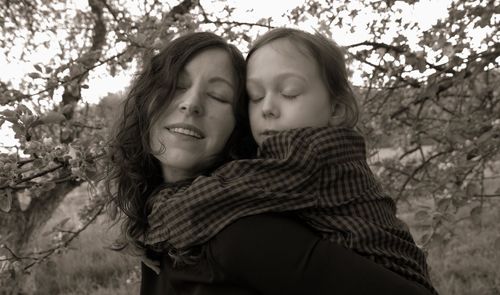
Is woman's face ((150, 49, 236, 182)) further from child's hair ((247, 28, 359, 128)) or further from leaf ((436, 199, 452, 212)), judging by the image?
leaf ((436, 199, 452, 212))

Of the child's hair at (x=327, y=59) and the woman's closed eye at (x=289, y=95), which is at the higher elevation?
the child's hair at (x=327, y=59)

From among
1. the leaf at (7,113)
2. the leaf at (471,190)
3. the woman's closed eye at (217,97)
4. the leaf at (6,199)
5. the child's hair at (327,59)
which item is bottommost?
the leaf at (6,199)

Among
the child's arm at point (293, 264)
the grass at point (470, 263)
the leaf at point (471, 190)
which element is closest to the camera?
the child's arm at point (293, 264)

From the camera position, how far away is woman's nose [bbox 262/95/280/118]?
124 centimetres

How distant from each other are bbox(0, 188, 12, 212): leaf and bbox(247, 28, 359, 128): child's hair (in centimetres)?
76

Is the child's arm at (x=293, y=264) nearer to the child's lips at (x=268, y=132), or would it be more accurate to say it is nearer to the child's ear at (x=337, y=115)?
the child's lips at (x=268, y=132)

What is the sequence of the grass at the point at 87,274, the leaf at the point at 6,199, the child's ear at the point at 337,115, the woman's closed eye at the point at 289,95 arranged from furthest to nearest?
the grass at the point at 87,274
the leaf at the point at 6,199
the child's ear at the point at 337,115
the woman's closed eye at the point at 289,95

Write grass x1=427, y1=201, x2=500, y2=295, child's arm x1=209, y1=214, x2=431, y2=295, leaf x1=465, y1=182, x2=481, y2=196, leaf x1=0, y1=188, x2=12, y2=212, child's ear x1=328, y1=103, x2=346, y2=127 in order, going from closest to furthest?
child's arm x1=209, y1=214, x2=431, y2=295 → child's ear x1=328, y1=103, x2=346, y2=127 → leaf x1=0, y1=188, x2=12, y2=212 → leaf x1=465, y1=182, x2=481, y2=196 → grass x1=427, y1=201, x2=500, y2=295

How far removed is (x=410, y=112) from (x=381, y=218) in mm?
2197

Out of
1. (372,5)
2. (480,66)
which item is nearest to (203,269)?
(480,66)

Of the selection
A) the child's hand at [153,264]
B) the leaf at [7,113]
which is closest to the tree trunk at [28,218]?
the leaf at [7,113]

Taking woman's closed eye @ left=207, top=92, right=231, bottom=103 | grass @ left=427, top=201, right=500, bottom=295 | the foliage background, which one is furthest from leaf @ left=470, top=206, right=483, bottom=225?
grass @ left=427, top=201, right=500, bottom=295

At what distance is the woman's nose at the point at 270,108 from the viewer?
4.07 feet

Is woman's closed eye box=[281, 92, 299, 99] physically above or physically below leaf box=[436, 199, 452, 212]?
above
